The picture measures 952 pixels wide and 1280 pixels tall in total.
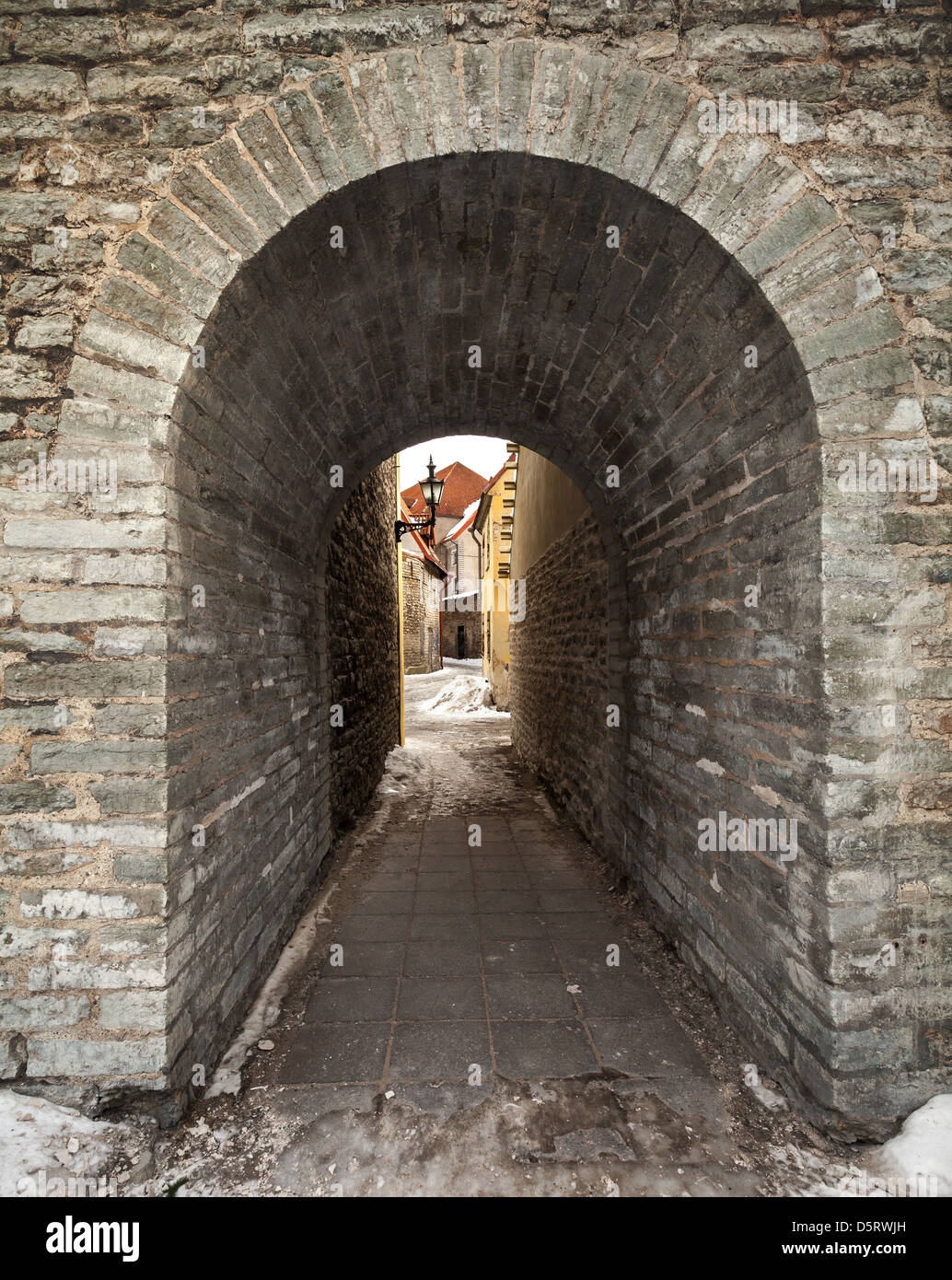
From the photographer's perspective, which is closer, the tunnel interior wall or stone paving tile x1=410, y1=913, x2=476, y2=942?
stone paving tile x1=410, y1=913, x2=476, y2=942

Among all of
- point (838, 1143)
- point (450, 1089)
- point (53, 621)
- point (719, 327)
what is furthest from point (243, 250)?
point (838, 1143)

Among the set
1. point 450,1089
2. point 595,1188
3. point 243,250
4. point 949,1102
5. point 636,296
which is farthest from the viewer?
point 636,296

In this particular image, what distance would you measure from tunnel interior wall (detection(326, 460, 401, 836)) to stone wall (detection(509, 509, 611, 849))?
212 cm

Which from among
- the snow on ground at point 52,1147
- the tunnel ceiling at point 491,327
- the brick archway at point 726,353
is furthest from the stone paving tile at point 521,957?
the tunnel ceiling at point 491,327

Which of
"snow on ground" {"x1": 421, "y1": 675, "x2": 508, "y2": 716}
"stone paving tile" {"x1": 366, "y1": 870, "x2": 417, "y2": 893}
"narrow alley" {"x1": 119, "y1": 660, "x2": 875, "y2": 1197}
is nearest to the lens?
"narrow alley" {"x1": 119, "y1": 660, "x2": 875, "y2": 1197}

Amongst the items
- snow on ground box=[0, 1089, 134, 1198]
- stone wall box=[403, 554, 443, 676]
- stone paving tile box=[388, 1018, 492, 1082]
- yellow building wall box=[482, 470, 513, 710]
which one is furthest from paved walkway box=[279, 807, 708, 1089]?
stone wall box=[403, 554, 443, 676]

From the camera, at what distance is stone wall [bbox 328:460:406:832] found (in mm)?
5387

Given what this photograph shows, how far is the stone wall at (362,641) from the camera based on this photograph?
5.39 meters

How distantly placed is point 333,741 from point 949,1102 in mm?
4277

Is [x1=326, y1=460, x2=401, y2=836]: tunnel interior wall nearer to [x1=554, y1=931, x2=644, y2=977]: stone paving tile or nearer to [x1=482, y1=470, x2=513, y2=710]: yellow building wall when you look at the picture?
[x1=554, y1=931, x2=644, y2=977]: stone paving tile

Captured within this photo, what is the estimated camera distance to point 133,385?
2127mm
